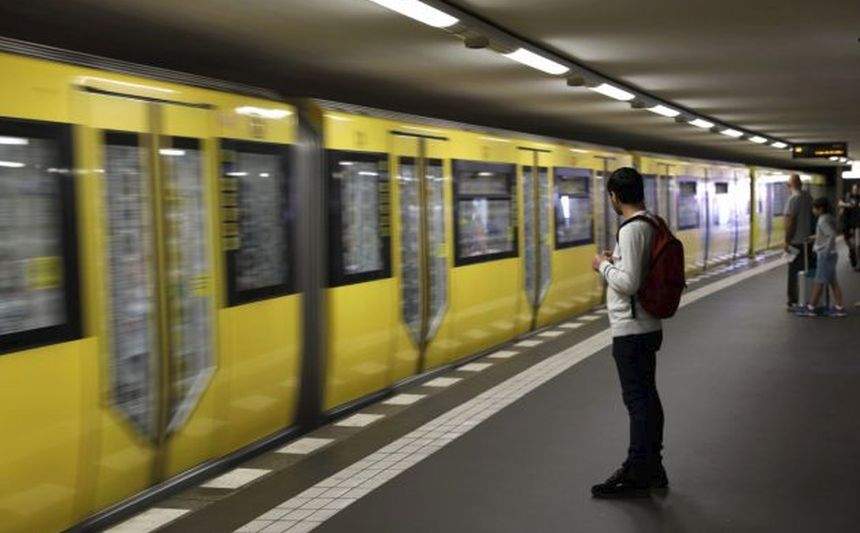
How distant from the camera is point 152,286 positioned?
18.3ft

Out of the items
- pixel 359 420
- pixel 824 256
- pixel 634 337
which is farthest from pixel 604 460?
pixel 824 256

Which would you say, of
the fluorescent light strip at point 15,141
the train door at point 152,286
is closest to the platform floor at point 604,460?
the train door at point 152,286

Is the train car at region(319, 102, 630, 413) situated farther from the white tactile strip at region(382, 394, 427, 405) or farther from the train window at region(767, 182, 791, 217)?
the train window at region(767, 182, 791, 217)

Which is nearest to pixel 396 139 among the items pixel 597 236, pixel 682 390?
pixel 682 390

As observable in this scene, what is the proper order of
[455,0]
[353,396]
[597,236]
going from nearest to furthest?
[455,0] < [353,396] < [597,236]

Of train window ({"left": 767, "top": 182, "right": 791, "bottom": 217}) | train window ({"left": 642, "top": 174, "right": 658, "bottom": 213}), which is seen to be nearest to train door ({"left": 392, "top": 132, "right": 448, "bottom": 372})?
train window ({"left": 642, "top": 174, "right": 658, "bottom": 213})

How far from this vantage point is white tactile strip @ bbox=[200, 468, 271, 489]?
6.04m

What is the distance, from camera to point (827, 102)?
576 inches

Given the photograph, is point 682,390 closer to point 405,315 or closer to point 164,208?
point 405,315

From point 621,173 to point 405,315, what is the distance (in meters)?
3.71

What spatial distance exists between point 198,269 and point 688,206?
16962mm

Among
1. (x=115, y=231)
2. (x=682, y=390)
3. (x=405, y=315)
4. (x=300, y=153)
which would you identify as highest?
(x=300, y=153)

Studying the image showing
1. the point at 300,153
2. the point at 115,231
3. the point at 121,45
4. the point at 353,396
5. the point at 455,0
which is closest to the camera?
the point at 115,231

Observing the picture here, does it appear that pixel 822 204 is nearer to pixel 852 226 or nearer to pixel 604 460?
pixel 604 460
